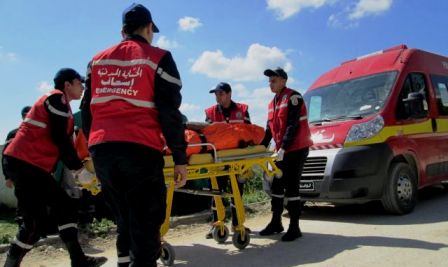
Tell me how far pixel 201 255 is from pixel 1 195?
540 centimetres

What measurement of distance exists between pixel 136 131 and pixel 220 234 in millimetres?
3432

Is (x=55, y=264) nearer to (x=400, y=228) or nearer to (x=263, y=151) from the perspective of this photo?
(x=263, y=151)

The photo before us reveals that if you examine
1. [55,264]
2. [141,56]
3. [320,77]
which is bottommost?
[55,264]

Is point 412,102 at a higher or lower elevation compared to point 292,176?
higher

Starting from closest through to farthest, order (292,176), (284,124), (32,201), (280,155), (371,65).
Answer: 1. (32,201)
2. (280,155)
3. (292,176)
4. (284,124)
5. (371,65)

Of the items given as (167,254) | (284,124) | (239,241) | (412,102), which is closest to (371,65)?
(412,102)

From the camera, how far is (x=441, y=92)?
8523 millimetres

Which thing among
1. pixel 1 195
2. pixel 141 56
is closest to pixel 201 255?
pixel 141 56

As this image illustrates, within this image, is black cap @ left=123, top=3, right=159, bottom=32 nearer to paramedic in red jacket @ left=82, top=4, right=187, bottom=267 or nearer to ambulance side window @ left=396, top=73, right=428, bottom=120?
paramedic in red jacket @ left=82, top=4, right=187, bottom=267

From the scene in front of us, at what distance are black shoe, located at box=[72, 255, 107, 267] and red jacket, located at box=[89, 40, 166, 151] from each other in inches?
89.0

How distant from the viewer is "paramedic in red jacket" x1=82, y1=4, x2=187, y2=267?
2.89 metres

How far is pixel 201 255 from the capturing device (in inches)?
218

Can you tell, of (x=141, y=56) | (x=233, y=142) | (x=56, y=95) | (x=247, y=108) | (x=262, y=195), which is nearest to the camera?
(x=141, y=56)

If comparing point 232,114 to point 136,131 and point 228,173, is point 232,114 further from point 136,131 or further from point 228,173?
point 136,131
